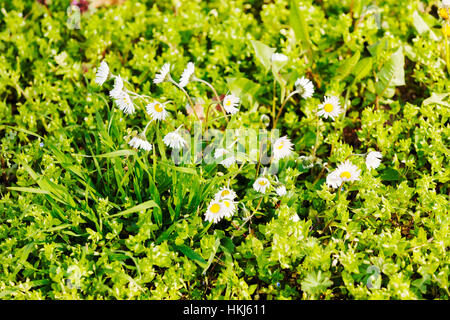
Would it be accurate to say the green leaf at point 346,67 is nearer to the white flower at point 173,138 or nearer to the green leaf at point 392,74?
the green leaf at point 392,74

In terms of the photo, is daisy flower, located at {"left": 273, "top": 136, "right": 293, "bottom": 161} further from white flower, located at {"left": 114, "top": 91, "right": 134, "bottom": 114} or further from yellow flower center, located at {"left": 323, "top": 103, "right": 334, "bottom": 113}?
white flower, located at {"left": 114, "top": 91, "right": 134, "bottom": 114}

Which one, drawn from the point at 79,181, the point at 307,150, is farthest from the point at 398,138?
the point at 79,181

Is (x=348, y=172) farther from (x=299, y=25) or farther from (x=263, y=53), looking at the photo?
(x=299, y=25)

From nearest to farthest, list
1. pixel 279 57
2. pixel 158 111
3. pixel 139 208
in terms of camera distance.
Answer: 1. pixel 139 208
2. pixel 158 111
3. pixel 279 57

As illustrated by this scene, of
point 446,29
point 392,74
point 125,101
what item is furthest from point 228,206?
point 446,29

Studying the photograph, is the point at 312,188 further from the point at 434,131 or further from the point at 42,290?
the point at 42,290

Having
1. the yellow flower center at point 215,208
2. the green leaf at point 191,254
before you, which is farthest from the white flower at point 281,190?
the green leaf at point 191,254
